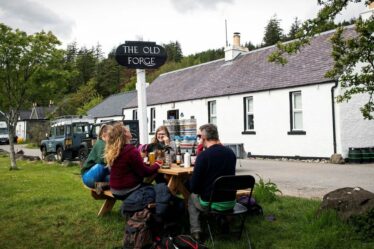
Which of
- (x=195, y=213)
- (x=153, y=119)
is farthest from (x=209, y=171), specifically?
(x=153, y=119)

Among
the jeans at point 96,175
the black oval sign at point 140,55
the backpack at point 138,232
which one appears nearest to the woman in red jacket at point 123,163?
the backpack at point 138,232

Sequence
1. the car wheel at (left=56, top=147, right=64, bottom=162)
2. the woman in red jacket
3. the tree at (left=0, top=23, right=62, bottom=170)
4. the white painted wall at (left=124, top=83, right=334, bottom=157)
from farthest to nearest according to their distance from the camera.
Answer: the car wheel at (left=56, top=147, right=64, bottom=162) < the white painted wall at (left=124, top=83, right=334, bottom=157) < the tree at (left=0, top=23, right=62, bottom=170) < the woman in red jacket

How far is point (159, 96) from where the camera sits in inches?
1152

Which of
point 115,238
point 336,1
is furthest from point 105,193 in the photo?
point 336,1

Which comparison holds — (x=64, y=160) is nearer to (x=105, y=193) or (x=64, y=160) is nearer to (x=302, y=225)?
(x=105, y=193)

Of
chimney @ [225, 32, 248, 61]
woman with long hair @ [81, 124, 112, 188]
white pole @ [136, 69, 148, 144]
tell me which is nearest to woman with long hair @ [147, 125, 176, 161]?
woman with long hair @ [81, 124, 112, 188]

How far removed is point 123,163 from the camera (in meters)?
5.68

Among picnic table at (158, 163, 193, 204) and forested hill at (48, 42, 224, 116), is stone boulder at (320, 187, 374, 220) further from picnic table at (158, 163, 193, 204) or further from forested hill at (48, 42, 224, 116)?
forested hill at (48, 42, 224, 116)

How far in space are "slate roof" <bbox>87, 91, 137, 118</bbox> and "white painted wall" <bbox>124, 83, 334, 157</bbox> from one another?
16.3m

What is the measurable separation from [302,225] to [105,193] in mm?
3233

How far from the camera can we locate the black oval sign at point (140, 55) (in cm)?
1048

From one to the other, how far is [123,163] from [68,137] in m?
15.3

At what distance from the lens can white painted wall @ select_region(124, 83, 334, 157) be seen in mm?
17125

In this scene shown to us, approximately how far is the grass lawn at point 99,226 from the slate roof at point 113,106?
29719mm
